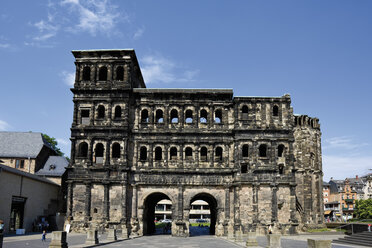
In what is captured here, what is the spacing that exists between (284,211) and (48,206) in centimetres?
2908

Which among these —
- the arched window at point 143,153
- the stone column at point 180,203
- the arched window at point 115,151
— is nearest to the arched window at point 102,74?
the arched window at point 115,151

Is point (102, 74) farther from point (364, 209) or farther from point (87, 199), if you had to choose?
point (364, 209)

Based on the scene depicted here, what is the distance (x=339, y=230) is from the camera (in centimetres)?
4297

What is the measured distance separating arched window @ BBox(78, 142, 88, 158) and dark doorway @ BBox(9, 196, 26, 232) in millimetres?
7855

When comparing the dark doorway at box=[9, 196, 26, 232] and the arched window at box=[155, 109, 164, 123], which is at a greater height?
the arched window at box=[155, 109, 164, 123]

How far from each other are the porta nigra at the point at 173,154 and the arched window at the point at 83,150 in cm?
11

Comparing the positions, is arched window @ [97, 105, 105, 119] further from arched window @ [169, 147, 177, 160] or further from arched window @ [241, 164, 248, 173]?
arched window @ [241, 164, 248, 173]

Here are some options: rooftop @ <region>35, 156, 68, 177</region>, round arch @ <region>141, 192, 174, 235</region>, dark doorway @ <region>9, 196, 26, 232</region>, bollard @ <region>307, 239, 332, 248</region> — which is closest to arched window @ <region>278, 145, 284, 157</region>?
round arch @ <region>141, 192, 174, 235</region>

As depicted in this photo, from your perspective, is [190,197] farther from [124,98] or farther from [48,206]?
[48,206]

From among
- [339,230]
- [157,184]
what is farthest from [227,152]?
[339,230]

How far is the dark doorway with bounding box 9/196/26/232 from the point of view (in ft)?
129

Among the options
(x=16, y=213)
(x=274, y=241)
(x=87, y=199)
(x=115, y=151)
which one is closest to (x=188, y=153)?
(x=115, y=151)

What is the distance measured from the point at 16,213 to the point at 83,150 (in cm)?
965

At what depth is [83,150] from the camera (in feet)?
140
